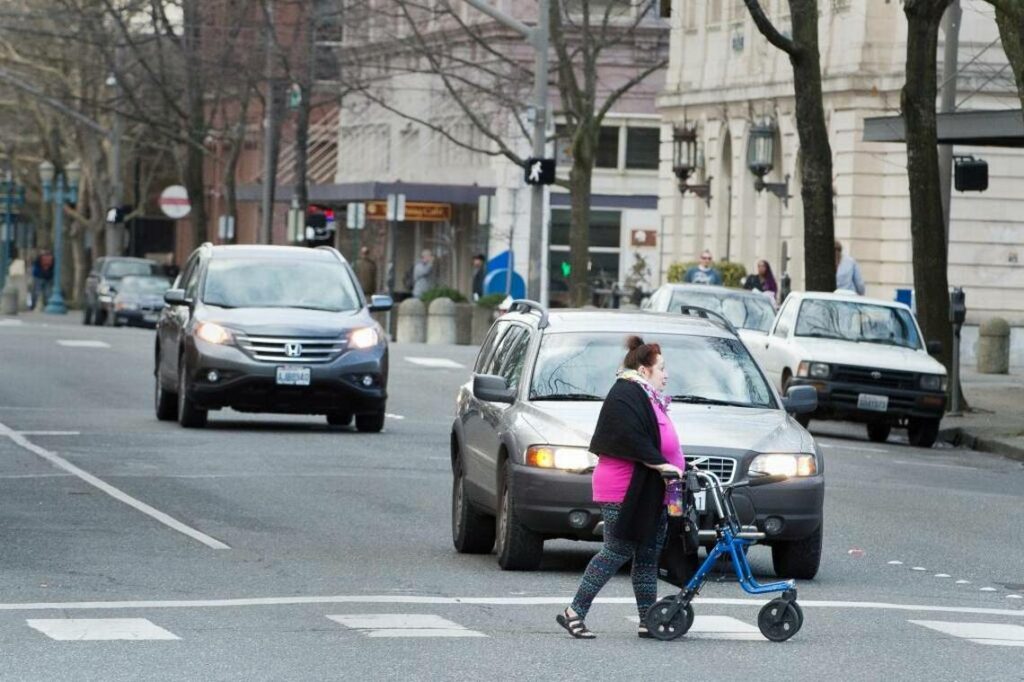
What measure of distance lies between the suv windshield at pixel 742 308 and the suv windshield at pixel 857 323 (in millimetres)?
1539

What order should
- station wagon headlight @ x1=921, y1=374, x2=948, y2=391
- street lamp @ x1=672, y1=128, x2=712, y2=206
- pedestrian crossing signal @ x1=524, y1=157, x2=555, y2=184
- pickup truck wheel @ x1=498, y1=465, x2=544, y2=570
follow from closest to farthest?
pickup truck wheel @ x1=498, y1=465, x2=544, y2=570 < station wagon headlight @ x1=921, y1=374, x2=948, y2=391 < pedestrian crossing signal @ x1=524, y1=157, x2=555, y2=184 < street lamp @ x1=672, y1=128, x2=712, y2=206

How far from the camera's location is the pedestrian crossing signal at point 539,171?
43.8 m

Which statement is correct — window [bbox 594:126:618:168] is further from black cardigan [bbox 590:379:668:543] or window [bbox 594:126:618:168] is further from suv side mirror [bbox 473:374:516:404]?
black cardigan [bbox 590:379:668:543]

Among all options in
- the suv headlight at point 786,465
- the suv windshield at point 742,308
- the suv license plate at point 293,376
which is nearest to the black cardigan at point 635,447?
the suv headlight at point 786,465

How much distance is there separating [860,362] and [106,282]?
119ft

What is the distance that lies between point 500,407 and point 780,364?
13.9 m

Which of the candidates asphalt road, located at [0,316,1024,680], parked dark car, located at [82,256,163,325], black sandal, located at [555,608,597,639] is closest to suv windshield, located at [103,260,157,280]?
parked dark car, located at [82,256,163,325]

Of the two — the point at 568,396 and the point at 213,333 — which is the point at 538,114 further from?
the point at 568,396

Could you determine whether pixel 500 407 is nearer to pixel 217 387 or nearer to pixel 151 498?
pixel 151 498

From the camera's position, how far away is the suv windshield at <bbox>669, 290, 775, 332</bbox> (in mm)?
30969

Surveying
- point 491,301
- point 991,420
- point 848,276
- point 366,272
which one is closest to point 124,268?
point 366,272

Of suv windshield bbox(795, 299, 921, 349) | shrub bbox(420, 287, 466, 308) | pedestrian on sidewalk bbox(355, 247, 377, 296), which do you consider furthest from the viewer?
shrub bbox(420, 287, 466, 308)

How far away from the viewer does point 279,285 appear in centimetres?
2572

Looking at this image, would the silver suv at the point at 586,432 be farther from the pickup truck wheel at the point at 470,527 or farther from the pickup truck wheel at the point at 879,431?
the pickup truck wheel at the point at 879,431
